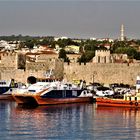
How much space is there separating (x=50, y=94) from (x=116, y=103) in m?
3.28

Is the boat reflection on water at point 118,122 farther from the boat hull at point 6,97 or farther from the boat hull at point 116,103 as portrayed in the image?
the boat hull at point 6,97

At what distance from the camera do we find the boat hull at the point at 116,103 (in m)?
35.5

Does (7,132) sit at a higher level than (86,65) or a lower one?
lower

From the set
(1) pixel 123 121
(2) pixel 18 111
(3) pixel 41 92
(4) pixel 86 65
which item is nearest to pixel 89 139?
(1) pixel 123 121

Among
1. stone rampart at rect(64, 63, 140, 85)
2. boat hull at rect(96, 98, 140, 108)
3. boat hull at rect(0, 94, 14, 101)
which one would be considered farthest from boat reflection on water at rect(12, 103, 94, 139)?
stone rampart at rect(64, 63, 140, 85)

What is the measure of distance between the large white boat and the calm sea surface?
0.83 meters

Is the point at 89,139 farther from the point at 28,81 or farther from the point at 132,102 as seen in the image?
the point at 28,81

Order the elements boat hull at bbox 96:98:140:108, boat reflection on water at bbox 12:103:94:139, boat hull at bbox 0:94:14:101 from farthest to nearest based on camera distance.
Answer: boat hull at bbox 0:94:14:101
boat hull at bbox 96:98:140:108
boat reflection on water at bbox 12:103:94:139

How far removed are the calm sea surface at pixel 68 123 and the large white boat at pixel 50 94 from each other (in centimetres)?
83

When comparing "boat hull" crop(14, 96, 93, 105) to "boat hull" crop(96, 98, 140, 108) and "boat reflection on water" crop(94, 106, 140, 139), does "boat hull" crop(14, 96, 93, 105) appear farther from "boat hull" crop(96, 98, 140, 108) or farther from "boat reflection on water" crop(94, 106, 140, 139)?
"boat reflection on water" crop(94, 106, 140, 139)

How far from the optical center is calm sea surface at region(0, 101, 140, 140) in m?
25.5

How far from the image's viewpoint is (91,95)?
39125 mm

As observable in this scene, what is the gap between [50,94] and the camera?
37.2 meters

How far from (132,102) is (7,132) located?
10.6 metres
